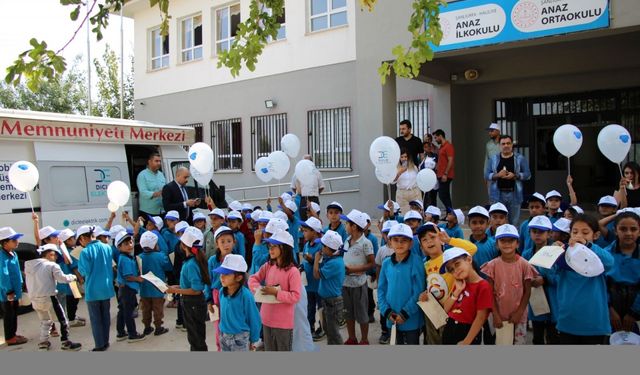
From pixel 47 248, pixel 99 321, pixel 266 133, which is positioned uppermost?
pixel 266 133

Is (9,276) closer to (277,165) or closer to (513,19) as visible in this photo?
(277,165)

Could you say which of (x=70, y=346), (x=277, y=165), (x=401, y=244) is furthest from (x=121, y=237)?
(x=401, y=244)

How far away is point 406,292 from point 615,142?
3.76 meters

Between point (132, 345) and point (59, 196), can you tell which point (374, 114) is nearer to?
point (59, 196)

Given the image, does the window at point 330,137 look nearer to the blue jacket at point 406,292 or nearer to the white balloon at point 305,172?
the white balloon at point 305,172

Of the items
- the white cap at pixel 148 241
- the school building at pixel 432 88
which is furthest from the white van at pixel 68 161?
the school building at pixel 432 88

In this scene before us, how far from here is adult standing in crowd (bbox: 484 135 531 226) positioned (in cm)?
730

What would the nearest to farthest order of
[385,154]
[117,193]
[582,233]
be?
1. [582,233]
2. [385,154]
3. [117,193]

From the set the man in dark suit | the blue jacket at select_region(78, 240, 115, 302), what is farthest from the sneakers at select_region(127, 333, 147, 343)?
the man in dark suit

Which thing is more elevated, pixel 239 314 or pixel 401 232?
pixel 401 232

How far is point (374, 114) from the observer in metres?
11.2

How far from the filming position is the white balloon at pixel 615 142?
6.17 meters

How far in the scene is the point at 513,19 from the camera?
8.78 meters

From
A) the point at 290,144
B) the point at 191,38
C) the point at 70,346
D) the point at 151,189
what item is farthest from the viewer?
the point at 191,38
